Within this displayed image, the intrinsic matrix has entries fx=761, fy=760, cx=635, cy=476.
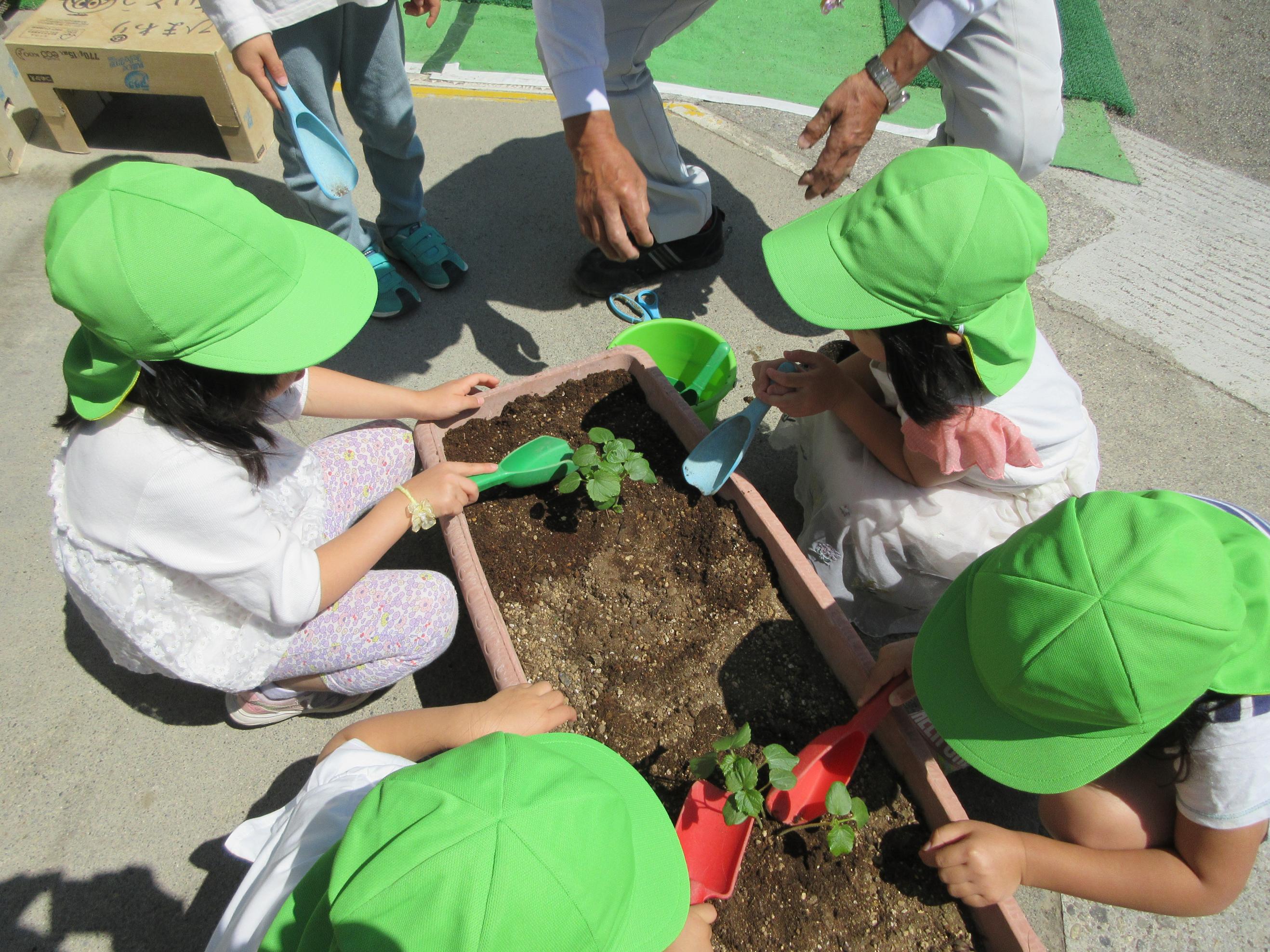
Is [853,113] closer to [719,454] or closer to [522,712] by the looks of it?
[719,454]

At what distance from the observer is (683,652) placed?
1.55 metres

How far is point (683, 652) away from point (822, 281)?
0.77 meters

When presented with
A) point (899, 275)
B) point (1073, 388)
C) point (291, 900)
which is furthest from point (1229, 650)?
point (291, 900)

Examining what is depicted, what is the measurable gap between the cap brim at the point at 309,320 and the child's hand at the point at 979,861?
1.26 m

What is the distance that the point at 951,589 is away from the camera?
1254mm

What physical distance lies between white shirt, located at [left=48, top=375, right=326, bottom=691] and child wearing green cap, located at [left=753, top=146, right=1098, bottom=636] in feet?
3.35

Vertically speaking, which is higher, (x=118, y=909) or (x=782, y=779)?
(x=782, y=779)

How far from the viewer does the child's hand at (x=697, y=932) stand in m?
1.07

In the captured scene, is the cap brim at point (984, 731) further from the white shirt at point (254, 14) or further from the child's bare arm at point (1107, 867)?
the white shirt at point (254, 14)

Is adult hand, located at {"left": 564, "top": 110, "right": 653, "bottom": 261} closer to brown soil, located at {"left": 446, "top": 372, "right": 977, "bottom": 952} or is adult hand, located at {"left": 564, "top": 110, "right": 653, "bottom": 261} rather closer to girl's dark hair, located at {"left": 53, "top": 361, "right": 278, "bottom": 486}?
brown soil, located at {"left": 446, "top": 372, "right": 977, "bottom": 952}

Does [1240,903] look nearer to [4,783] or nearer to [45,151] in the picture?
[4,783]

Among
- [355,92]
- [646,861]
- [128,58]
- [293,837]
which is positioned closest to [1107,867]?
[646,861]

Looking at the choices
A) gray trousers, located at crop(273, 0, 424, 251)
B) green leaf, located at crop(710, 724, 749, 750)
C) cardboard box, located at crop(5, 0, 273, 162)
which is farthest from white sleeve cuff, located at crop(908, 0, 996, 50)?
cardboard box, located at crop(5, 0, 273, 162)

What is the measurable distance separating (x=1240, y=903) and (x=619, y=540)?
4.91 ft
